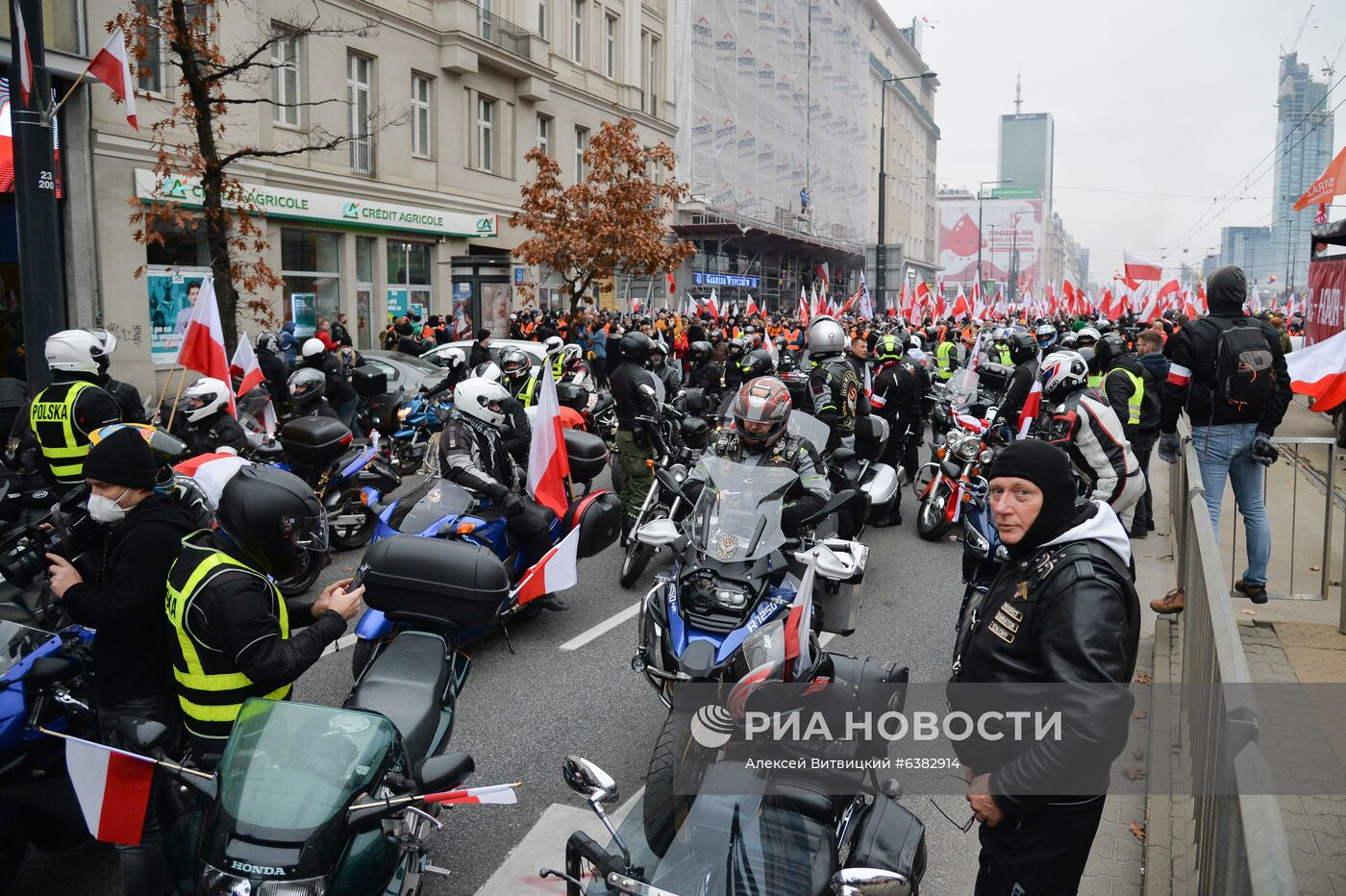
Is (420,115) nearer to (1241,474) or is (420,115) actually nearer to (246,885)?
(1241,474)

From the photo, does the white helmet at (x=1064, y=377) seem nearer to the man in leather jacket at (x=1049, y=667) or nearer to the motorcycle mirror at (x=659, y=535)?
the motorcycle mirror at (x=659, y=535)

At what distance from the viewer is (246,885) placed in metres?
2.58

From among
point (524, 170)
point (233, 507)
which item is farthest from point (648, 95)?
point (233, 507)

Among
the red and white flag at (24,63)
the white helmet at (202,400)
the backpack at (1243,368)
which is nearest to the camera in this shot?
the backpack at (1243,368)

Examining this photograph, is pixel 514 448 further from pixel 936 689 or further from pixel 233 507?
pixel 233 507

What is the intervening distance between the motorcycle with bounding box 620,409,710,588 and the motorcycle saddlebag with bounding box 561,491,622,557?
37 centimetres

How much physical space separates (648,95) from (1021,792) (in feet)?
119

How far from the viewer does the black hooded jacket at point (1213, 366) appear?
22.6 feet

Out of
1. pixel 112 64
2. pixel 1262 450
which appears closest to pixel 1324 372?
pixel 1262 450

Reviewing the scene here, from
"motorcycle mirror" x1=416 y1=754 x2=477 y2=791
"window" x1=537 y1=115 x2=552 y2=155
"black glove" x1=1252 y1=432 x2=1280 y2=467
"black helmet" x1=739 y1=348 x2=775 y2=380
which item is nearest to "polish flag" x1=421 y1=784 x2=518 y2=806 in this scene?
"motorcycle mirror" x1=416 y1=754 x2=477 y2=791

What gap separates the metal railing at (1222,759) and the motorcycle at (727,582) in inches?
54.6

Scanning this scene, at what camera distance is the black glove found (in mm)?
6805

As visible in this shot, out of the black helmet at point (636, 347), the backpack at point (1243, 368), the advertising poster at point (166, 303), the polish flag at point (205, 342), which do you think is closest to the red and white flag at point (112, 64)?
the polish flag at point (205, 342)

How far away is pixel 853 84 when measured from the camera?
2463 inches
